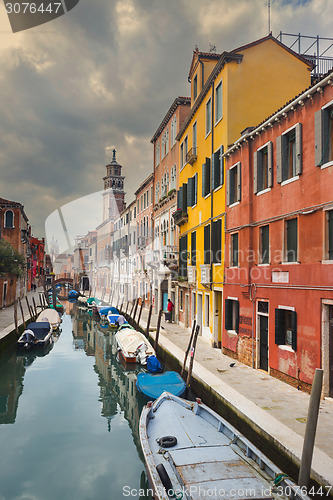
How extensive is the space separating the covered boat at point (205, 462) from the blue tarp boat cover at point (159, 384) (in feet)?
8.53

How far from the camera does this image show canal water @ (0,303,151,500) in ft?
23.9

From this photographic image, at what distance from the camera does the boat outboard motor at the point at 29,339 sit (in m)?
19.3

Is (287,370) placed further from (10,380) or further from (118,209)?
(118,209)

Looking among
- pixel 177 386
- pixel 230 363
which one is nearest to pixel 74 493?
pixel 177 386

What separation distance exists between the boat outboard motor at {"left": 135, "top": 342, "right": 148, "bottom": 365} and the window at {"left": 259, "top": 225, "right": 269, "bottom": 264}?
22.2 ft

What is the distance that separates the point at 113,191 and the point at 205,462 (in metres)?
63.2

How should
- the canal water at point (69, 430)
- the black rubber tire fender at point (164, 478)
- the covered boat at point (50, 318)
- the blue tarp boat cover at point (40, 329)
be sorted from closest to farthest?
the black rubber tire fender at point (164, 478)
the canal water at point (69, 430)
the blue tarp boat cover at point (40, 329)
the covered boat at point (50, 318)

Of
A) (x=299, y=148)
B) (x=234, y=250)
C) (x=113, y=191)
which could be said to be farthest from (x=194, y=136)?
(x=113, y=191)

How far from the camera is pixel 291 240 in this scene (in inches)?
402

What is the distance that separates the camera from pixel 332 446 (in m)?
6.21

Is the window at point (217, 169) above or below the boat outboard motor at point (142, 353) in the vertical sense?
above

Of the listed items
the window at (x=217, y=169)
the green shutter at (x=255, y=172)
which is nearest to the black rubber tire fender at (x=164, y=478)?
the green shutter at (x=255, y=172)

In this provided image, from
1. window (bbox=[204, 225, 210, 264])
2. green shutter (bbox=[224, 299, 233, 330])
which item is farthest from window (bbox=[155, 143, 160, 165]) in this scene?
green shutter (bbox=[224, 299, 233, 330])

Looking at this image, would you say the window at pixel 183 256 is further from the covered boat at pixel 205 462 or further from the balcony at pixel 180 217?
the covered boat at pixel 205 462
